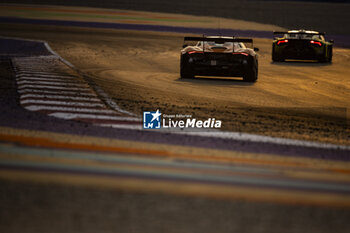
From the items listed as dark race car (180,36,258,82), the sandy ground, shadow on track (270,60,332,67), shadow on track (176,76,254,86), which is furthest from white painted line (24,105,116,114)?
shadow on track (270,60,332,67)

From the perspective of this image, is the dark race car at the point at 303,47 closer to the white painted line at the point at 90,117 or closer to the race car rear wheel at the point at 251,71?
the race car rear wheel at the point at 251,71

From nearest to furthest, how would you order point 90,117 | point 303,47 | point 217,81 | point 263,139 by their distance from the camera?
point 263,139, point 90,117, point 217,81, point 303,47

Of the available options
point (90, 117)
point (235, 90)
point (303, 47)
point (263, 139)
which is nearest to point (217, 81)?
Result: point (235, 90)

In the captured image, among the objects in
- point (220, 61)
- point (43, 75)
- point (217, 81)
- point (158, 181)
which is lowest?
point (217, 81)

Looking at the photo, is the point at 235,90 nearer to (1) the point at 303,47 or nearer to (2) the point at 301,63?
(1) the point at 303,47

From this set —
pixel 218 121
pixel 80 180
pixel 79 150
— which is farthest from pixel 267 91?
pixel 80 180

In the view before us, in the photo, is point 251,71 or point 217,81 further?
point 217,81

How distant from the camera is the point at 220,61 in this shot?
53.2 feet

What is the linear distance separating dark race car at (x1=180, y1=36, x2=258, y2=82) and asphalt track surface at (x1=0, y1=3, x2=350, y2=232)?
719cm

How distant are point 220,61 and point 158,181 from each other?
1096 cm

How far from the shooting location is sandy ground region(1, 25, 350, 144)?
33.1 feet

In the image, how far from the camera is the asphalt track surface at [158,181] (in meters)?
4.37

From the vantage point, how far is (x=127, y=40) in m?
31.7

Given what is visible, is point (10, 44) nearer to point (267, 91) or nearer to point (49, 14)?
point (267, 91)
